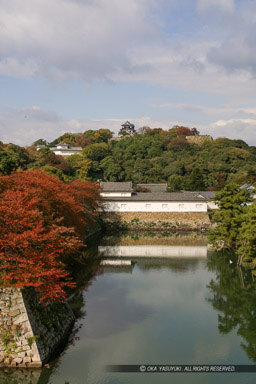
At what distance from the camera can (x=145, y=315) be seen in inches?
478

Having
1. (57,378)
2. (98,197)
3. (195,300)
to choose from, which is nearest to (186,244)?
(98,197)

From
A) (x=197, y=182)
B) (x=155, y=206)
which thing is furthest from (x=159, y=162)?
(x=155, y=206)

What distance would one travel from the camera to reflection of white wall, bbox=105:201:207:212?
34500 mm

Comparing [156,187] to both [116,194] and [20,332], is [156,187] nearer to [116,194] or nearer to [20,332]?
[116,194]

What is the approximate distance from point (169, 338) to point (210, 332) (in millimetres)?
1432

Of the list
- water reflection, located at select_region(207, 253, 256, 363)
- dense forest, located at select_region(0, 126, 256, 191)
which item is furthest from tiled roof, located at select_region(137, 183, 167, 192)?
water reflection, located at select_region(207, 253, 256, 363)

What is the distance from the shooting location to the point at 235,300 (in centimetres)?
1402

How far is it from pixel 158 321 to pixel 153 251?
11.4 metres

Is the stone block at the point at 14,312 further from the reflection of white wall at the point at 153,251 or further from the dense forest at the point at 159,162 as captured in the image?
the dense forest at the point at 159,162

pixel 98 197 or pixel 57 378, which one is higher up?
pixel 98 197

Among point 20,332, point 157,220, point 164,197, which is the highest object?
point 164,197

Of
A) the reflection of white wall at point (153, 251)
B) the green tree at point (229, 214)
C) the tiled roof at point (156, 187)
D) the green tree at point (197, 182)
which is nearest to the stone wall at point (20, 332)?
the reflection of white wall at point (153, 251)

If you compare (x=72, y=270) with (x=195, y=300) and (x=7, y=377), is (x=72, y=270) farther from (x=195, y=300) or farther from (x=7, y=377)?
(x=7, y=377)

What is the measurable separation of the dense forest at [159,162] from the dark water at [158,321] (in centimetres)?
2826
